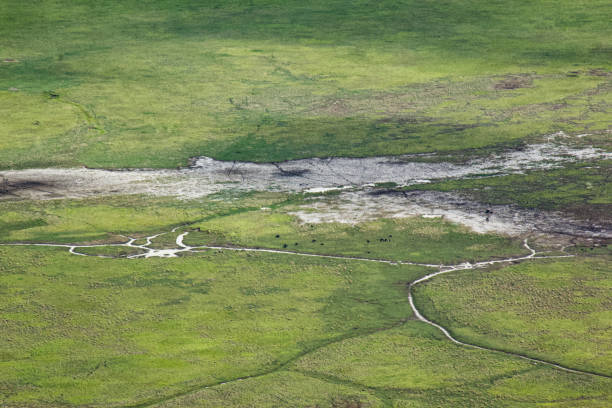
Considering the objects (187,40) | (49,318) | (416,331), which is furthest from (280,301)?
(187,40)

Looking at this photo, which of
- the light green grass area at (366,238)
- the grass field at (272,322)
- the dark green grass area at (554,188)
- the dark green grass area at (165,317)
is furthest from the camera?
the dark green grass area at (554,188)

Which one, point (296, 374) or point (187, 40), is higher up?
point (187, 40)

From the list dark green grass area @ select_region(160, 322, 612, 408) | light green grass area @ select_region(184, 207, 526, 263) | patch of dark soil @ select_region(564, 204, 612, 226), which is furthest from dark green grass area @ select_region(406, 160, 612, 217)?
dark green grass area @ select_region(160, 322, 612, 408)

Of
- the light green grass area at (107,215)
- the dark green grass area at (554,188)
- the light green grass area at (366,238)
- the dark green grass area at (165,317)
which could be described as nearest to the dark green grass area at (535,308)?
the dark green grass area at (165,317)

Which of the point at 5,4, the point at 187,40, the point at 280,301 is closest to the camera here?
the point at 280,301

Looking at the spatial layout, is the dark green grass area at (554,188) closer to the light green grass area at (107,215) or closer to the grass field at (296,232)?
the grass field at (296,232)

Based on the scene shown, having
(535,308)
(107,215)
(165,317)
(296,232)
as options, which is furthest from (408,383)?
(107,215)

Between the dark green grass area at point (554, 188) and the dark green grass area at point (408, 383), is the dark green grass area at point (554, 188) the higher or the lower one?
the higher one

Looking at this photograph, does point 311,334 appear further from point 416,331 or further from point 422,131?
point 422,131
